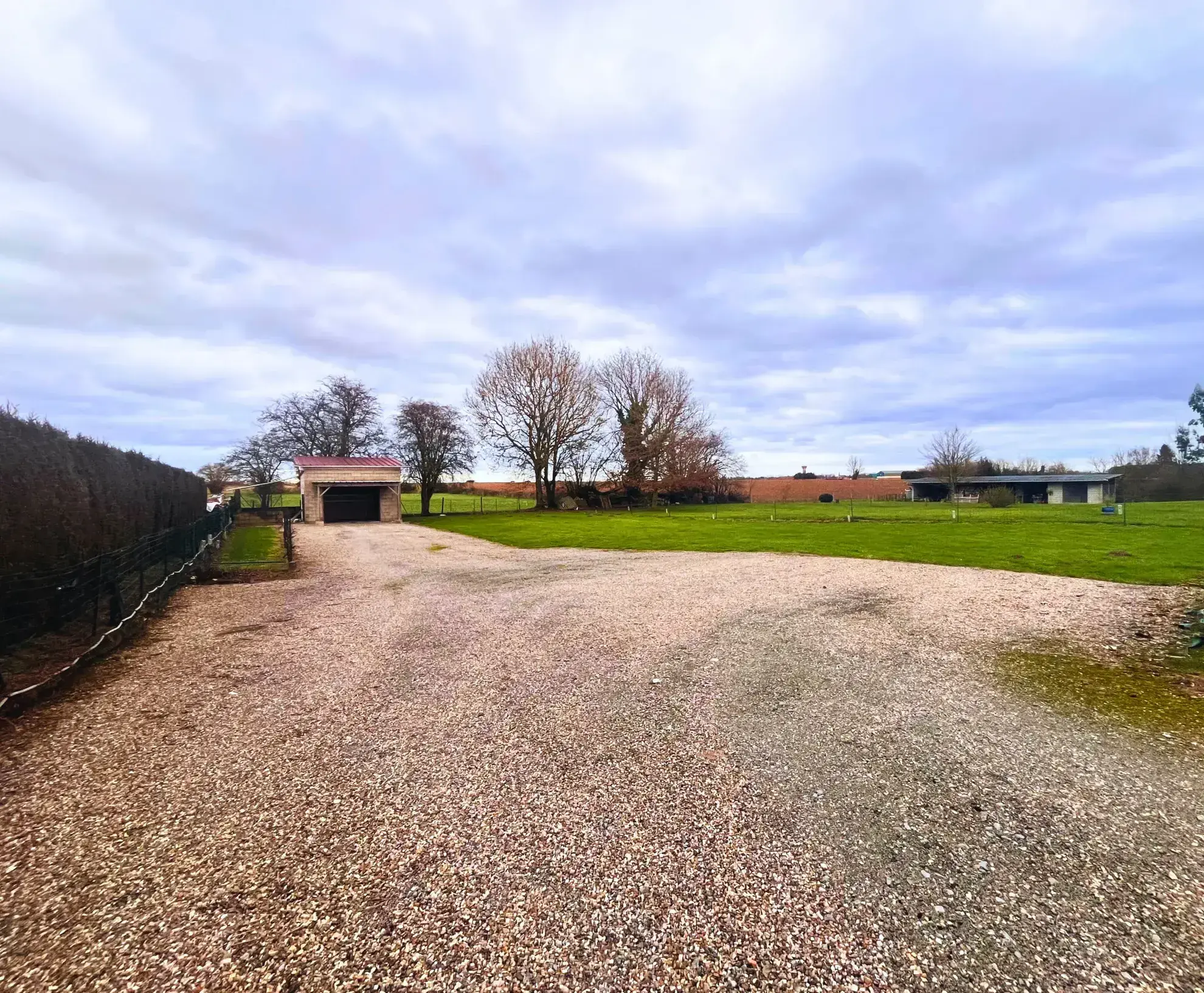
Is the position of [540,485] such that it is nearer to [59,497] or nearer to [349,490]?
[349,490]

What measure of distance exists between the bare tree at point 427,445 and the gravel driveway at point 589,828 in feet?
111

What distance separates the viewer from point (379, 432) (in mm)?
41531

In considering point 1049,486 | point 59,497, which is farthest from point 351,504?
point 1049,486

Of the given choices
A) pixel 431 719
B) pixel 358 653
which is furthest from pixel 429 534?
pixel 431 719

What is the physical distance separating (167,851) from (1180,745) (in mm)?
6042

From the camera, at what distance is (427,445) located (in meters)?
38.9

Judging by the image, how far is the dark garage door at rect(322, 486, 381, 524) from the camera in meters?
32.1

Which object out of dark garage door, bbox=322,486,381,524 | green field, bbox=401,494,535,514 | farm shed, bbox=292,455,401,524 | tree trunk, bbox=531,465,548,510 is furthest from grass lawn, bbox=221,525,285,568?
tree trunk, bbox=531,465,548,510

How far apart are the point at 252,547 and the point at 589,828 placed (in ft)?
61.8

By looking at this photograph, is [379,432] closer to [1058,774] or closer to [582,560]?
[582,560]

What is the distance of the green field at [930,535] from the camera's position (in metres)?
12.2

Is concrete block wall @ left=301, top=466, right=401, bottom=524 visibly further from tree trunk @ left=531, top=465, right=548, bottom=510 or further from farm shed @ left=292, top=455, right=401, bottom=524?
tree trunk @ left=531, top=465, right=548, bottom=510

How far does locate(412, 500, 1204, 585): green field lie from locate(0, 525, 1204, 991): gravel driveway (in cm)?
871

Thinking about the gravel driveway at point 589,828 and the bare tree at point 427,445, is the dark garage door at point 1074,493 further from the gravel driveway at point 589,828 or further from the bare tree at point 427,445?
the gravel driveway at point 589,828
